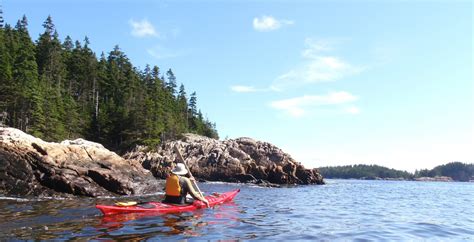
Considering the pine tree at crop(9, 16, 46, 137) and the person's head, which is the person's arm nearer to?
the person's head

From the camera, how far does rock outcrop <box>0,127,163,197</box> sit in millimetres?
22219

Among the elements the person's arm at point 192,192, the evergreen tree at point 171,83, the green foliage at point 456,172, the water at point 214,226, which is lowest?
the water at point 214,226

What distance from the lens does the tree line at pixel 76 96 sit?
46438 mm

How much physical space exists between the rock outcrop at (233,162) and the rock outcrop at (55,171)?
82.3 feet

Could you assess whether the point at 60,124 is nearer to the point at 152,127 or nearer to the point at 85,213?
the point at 152,127

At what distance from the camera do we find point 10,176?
22281 mm

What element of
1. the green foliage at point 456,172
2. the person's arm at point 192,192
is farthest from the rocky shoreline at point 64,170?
the green foliage at point 456,172

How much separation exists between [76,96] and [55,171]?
5202cm

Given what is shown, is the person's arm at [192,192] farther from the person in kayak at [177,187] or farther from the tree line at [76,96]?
the tree line at [76,96]

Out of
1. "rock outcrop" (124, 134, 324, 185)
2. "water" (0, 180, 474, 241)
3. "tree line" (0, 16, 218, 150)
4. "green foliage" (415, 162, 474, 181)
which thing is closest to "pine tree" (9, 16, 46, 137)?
"tree line" (0, 16, 218, 150)

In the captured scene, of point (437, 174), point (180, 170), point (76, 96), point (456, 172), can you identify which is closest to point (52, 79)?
point (76, 96)

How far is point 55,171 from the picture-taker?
905 inches

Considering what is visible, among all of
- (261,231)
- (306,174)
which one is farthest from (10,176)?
(306,174)

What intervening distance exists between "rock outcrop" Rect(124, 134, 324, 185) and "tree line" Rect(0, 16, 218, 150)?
5.01 meters
